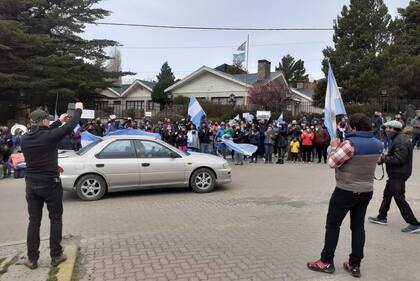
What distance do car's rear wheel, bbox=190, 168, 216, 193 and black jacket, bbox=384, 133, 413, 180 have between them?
15.9ft

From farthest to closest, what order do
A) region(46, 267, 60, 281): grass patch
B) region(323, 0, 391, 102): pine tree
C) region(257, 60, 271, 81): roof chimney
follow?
region(257, 60, 271, 81): roof chimney < region(323, 0, 391, 102): pine tree < region(46, 267, 60, 281): grass patch

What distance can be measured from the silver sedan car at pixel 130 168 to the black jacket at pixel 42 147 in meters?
4.68

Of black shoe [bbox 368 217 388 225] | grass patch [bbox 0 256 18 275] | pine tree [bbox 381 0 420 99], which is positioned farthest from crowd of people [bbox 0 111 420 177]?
pine tree [bbox 381 0 420 99]

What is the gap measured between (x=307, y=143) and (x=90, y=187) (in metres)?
10.5

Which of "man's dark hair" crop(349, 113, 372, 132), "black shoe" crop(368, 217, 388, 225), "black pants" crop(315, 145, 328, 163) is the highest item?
"man's dark hair" crop(349, 113, 372, 132)

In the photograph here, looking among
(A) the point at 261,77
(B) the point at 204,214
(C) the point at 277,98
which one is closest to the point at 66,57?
(C) the point at 277,98

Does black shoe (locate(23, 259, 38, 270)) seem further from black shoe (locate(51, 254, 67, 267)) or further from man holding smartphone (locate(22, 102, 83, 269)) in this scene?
black shoe (locate(51, 254, 67, 267))

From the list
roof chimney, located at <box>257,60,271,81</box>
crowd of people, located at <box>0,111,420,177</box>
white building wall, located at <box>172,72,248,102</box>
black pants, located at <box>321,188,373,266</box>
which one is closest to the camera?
black pants, located at <box>321,188,373,266</box>

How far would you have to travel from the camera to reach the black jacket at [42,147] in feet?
17.0

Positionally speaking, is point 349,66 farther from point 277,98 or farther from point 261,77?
point 261,77

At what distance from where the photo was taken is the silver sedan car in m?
9.95

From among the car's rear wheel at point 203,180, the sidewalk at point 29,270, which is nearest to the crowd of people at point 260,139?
the car's rear wheel at point 203,180

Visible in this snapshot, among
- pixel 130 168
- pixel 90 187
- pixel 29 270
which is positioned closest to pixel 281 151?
pixel 130 168

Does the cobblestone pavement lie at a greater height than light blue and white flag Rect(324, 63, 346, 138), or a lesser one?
lesser
